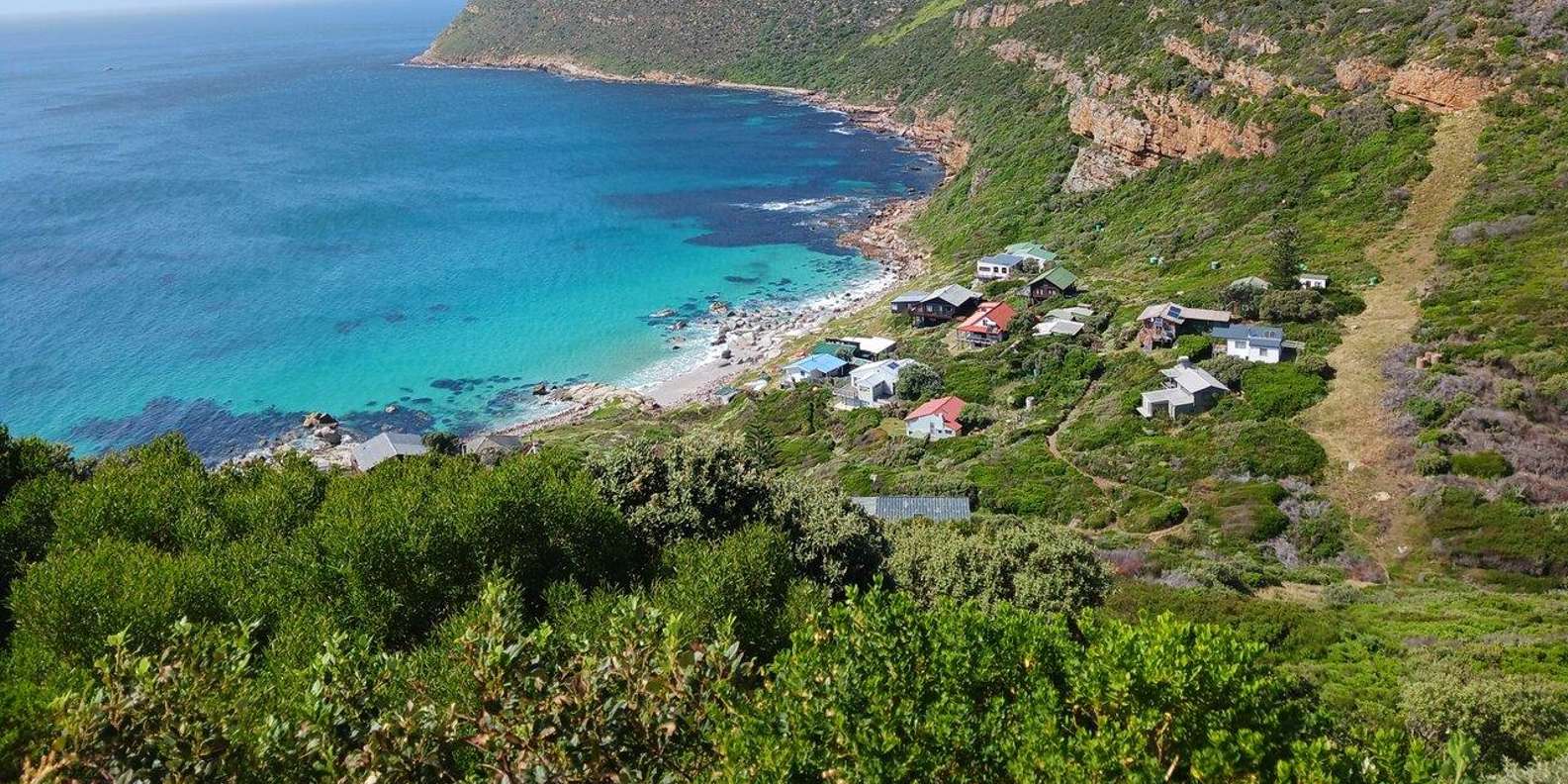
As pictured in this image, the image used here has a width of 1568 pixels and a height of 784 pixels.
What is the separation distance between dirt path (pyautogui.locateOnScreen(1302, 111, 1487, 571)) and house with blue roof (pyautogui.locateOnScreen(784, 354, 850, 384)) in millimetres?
27000

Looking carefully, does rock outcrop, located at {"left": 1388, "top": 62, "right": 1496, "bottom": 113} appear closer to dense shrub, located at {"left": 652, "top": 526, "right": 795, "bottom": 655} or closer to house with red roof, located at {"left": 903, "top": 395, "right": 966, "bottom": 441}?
house with red roof, located at {"left": 903, "top": 395, "right": 966, "bottom": 441}

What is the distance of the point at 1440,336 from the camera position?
38.0 meters

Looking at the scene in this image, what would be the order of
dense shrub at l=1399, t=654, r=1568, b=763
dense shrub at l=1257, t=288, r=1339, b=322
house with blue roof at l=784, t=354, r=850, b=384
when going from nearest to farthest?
dense shrub at l=1399, t=654, r=1568, b=763, dense shrub at l=1257, t=288, r=1339, b=322, house with blue roof at l=784, t=354, r=850, b=384

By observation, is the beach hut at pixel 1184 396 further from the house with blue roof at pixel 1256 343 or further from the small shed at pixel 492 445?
the small shed at pixel 492 445

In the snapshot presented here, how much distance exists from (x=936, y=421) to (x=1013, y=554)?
2370cm

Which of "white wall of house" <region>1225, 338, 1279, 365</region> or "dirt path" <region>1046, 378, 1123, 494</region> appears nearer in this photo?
"dirt path" <region>1046, 378, 1123, 494</region>

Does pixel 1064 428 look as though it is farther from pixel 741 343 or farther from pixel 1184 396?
pixel 741 343

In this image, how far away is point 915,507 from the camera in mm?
33906

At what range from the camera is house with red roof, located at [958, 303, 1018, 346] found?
5584cm

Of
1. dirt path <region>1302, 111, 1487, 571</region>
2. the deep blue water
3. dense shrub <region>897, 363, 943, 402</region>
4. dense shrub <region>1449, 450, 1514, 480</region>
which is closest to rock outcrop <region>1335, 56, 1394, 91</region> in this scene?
dirt path <region>1302, 111, 1487, 571</region>

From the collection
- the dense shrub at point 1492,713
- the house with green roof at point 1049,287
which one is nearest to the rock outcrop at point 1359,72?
the house with green roof at point 1049,287

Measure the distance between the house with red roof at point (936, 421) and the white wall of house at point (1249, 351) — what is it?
1349 centimetres

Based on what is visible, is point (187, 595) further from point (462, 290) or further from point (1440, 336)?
point (462, 290)

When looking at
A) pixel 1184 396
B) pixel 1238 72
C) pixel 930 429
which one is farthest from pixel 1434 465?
pixel 1238 72
